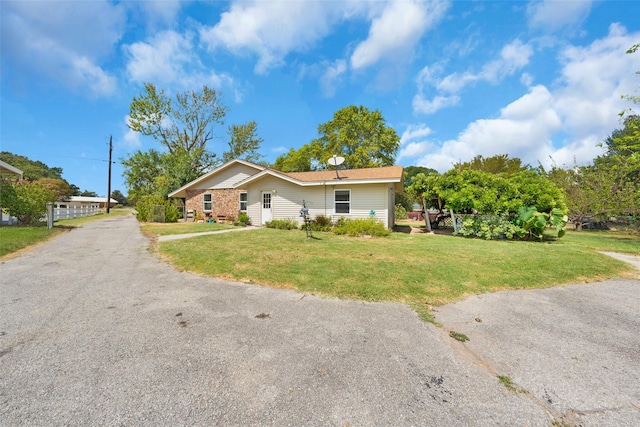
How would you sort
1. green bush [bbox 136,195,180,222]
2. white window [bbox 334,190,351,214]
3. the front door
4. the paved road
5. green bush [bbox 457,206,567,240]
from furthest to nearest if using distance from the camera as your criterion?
green bush [bbox 136,195,180,222], the front door, white window [bbox 334,190,351,214], green bush [bbox 457,206,567,240], the paved road

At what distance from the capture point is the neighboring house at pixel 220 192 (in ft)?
61.3

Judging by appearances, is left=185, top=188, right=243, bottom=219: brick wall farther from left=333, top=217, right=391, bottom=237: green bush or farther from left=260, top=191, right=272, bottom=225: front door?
left=333, top=217, right=391, bottom=237: green bush

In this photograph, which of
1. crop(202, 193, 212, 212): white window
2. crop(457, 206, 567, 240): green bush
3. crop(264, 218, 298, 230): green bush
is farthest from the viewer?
crop(202, 193, 212, 212): white window

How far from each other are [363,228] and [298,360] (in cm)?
A: 964

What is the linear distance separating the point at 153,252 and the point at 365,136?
1147 inches

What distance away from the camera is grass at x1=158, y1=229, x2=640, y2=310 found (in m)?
4.52

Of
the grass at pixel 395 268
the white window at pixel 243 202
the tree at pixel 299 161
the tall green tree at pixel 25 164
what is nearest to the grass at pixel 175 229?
the white window at pixel 243 202

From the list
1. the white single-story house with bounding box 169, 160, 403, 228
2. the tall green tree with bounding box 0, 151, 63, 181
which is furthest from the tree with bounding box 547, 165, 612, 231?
the tall green tree with bounding box 0, 151, 63, 181

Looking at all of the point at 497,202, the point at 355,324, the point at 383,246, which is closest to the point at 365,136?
the point at 497,202

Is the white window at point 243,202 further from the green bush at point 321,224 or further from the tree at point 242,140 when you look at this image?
the tree at point 242,140

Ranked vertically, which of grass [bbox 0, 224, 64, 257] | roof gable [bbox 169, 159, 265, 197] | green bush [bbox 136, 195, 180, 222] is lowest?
grass [bbox 0, 224, 64, 257]

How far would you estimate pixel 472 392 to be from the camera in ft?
6.65

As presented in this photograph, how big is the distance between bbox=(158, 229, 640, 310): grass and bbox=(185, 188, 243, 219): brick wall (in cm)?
1051

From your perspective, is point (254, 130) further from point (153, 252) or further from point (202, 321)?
point (202, 321)
